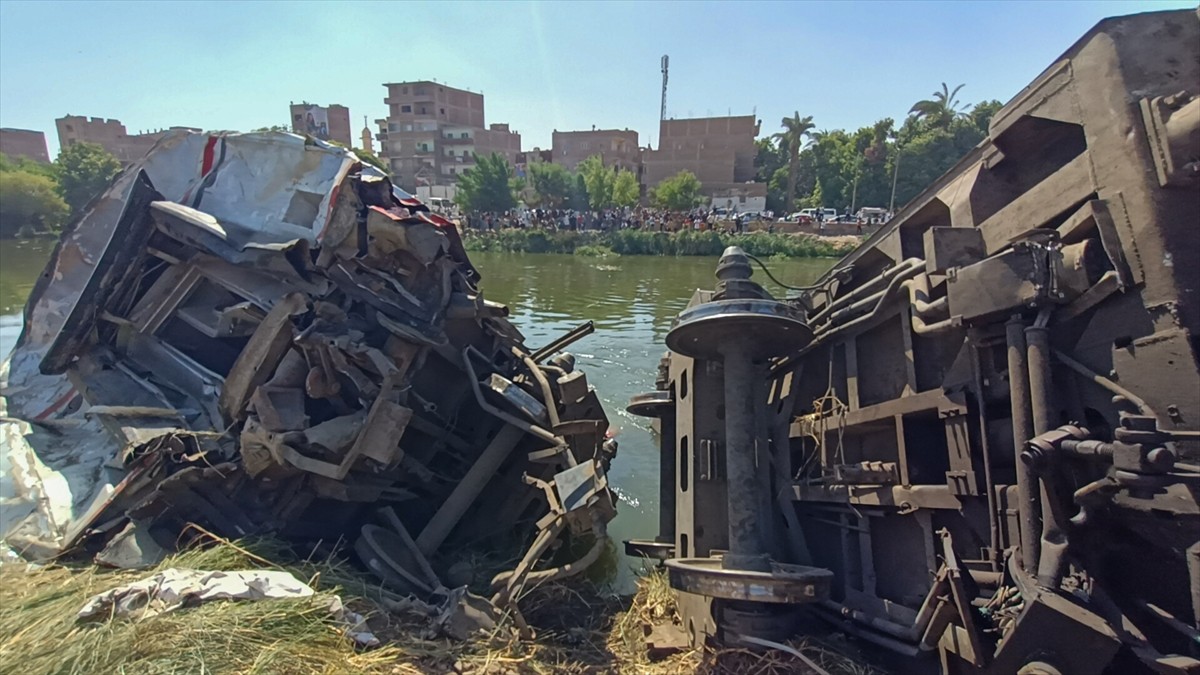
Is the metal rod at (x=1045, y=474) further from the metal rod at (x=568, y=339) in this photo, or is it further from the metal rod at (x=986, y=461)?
the metal rod at (x=568, y=339)

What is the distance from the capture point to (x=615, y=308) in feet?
66.1

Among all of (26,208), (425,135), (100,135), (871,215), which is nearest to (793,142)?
(871,215)

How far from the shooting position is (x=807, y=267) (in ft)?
107

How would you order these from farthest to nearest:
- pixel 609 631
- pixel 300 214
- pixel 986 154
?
pixel 300 214 → pixel 609 631 → pixel 986 154

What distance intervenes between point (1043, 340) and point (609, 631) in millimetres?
2790

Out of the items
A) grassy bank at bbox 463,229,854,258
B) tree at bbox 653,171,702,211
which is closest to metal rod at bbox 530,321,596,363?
grassy bank at bbox 463,229,854,258

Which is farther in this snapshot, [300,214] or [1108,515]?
[300,214]

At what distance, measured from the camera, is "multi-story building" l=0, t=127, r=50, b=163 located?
81.8 meters

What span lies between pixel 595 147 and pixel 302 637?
7347cm

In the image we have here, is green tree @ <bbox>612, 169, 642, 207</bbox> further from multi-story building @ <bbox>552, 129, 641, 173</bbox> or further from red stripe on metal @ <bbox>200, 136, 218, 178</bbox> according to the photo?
red stripe on metal @ <bbox>200, 136, 218, 178</bbox>

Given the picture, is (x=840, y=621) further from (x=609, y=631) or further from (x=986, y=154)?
(x=986, y=154)

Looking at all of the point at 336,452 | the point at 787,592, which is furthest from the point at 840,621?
the point at 336,452

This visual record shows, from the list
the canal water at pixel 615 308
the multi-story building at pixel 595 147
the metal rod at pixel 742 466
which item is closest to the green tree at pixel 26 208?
the canal water at pixel 615 308

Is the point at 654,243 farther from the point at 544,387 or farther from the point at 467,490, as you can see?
the point at 467,490
